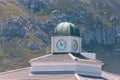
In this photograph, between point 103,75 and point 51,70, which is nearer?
point 51,70

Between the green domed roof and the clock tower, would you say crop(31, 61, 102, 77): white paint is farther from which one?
the green domed roof

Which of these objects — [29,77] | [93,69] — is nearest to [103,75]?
[93,69]

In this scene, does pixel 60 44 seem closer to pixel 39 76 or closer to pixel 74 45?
pixel 74 45

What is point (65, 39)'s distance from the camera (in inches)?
3703

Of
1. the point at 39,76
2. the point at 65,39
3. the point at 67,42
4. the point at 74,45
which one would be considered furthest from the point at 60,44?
the point at 39,76

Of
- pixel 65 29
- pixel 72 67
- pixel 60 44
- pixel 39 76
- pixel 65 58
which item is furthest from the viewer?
pixel 60 44

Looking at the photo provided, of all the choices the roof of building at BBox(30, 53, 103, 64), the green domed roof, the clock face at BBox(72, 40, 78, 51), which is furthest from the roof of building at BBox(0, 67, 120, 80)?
the green domed roof

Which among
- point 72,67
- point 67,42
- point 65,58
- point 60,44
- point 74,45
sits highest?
point 67,42

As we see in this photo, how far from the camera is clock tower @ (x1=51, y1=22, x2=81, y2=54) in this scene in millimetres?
93875

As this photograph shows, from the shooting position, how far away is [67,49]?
308 feet

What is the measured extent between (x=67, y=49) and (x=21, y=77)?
7.59m

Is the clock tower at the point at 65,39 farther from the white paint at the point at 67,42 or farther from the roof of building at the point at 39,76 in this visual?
the roof of building at the point at 39,76

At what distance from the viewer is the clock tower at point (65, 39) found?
308ft

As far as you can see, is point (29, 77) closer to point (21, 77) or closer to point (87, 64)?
point (21, 77)
